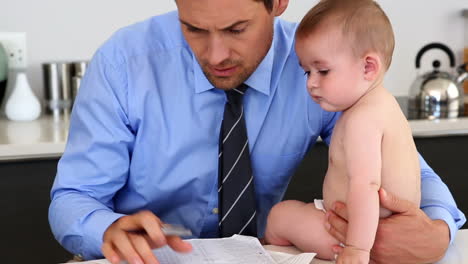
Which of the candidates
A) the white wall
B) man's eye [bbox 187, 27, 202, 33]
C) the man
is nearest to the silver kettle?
the white wall

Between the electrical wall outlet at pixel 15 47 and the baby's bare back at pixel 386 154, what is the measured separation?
1.57 m

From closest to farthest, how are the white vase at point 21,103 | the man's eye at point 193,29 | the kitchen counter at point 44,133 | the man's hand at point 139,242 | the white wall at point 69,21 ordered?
the man's hand at point 139,242
the man's eye at point 193,29
the kitchen counter at point 44,133
the white vase at point 21,103
the white wall at point 69,21

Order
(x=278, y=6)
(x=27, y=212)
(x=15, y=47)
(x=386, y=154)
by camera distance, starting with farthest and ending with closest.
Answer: (x=15, y=47), (x=27, y=212), (x=278, y=6), (x=386, y=154)

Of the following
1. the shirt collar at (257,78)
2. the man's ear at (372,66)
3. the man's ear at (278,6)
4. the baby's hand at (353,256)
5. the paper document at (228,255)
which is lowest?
the paper document at (228,255)

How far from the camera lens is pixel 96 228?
5.10 ft

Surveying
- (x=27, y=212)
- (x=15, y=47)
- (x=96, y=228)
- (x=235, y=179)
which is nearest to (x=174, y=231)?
(x=96, y=228)

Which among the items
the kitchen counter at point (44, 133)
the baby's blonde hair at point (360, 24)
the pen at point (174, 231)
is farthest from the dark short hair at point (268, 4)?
the kitchen counter at point (44, 133)

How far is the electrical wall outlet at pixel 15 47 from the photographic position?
2.73 meters

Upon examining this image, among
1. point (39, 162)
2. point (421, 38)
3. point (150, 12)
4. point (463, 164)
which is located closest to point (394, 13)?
point (421, 38)

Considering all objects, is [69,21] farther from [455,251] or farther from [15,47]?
[455,251]

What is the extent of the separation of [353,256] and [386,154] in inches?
8.7

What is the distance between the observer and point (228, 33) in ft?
5.08

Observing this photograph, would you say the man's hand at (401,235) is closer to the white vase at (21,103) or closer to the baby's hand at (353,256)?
the baby's hand at (353,256)

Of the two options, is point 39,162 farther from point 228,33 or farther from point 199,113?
point 228,33
